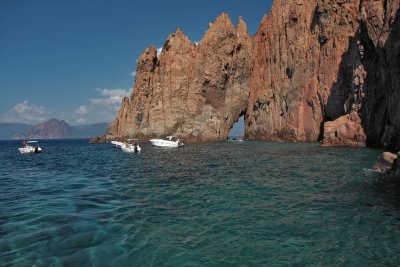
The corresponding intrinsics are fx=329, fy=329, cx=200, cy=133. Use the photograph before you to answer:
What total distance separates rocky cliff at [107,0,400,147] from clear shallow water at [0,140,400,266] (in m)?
36.4

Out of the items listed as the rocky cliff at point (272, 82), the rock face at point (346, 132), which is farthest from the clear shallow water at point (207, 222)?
the rocky cliff at point (272, 82)

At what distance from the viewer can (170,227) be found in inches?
527

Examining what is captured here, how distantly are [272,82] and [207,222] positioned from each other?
8428 centimetres

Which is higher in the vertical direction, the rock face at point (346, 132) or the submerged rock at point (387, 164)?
the rock face at point (346, 132)

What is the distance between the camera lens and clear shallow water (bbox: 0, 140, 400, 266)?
10.4m

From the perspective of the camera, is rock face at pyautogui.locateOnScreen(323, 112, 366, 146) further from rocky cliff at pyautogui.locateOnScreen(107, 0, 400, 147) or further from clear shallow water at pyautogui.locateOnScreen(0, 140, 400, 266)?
clear shallow water at pyautogui.locateOnScreen(0, 140, 400, 266)

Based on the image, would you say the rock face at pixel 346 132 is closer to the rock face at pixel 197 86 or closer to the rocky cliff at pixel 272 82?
the rocky cliff at pixel 272 82

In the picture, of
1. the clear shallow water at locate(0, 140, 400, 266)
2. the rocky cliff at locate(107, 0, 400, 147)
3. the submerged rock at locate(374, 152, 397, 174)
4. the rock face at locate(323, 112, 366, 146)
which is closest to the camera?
the clear shallow water at locate(0, 140, 400, 266)

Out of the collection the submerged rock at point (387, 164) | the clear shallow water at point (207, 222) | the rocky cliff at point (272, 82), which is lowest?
the clear shallow water at point (207, 222)

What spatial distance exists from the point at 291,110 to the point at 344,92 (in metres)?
18.8

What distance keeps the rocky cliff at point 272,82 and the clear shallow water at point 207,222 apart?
1433 inches

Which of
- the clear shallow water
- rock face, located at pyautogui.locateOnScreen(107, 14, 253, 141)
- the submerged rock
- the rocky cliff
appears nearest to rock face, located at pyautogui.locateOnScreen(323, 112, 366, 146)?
the rocky cliff

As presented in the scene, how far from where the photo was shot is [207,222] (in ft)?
45.8

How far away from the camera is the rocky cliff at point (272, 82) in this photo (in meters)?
56.6
